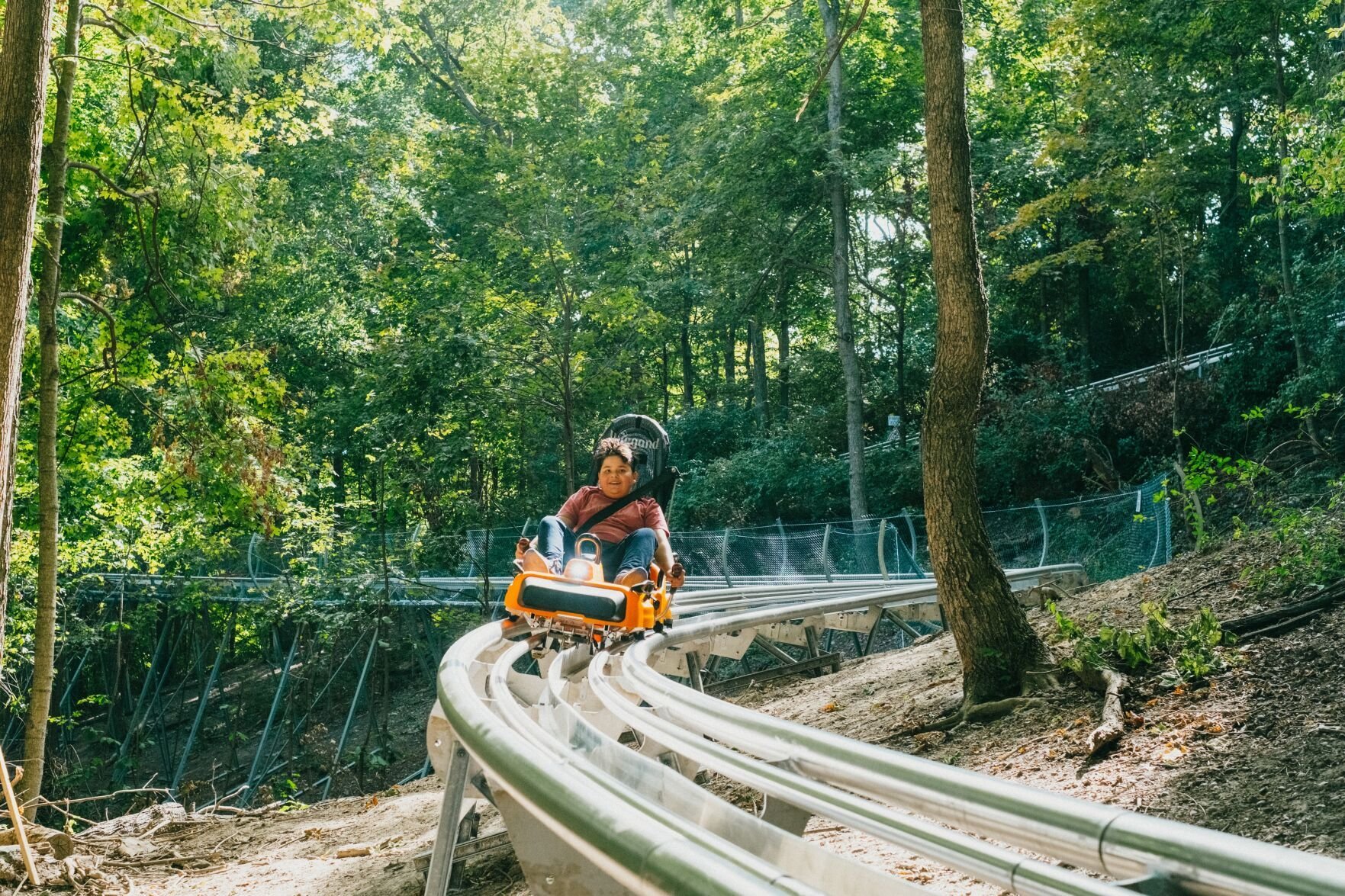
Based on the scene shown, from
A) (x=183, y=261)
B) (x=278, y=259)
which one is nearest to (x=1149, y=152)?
(x=183, y=261)

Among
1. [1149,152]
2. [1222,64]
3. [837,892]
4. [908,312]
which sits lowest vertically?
[837,892]

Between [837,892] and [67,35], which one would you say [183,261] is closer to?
[67,35]

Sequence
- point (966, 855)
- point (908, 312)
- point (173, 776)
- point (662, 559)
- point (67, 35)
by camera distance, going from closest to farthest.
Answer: point (966, 855)
point (662, 559)
point (67, 35)
point (173, 776)
point (908, 312)

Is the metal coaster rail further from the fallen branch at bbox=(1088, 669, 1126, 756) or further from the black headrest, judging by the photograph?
the black headrest

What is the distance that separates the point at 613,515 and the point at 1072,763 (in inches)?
155

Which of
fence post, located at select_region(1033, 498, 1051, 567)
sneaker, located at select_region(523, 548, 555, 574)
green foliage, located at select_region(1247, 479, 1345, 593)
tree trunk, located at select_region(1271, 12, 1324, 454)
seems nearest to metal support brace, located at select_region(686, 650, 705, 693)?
sneaker, located at select_region(523, 548, 555, 574)

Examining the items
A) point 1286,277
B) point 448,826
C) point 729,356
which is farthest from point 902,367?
point 448,826

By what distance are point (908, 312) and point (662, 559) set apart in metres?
21.3

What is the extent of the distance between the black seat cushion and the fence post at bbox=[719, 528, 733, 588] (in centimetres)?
860

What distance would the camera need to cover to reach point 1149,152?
2062 centimetres

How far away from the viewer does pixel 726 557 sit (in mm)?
15500

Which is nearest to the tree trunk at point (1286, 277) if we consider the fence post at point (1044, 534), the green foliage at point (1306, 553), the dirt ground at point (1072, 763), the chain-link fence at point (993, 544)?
the chain-link fence at point (993, 544)

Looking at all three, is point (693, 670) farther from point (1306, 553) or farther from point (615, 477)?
point (1306, 553)

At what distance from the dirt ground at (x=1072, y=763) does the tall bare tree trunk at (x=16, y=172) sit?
2551 millimetres
